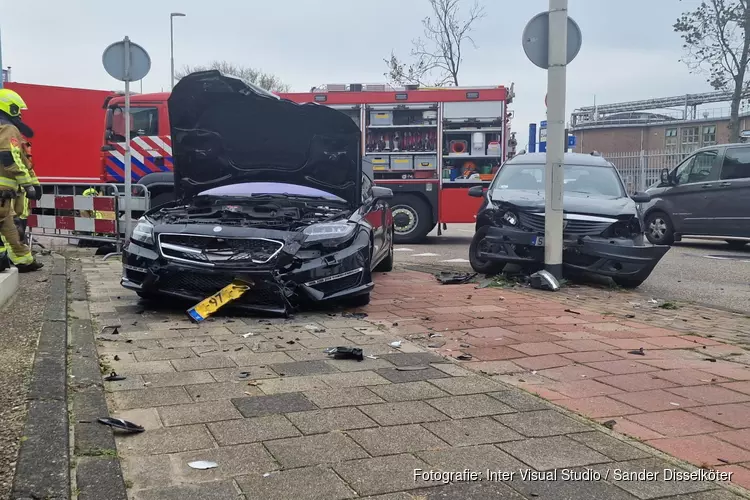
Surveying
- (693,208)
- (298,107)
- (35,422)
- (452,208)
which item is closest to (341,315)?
(298,107)

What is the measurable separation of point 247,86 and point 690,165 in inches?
398

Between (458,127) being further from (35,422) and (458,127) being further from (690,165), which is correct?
(35,422)

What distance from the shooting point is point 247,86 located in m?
6.77

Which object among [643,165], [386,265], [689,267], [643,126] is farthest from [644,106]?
[386,265]

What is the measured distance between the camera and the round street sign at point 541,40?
316 inches

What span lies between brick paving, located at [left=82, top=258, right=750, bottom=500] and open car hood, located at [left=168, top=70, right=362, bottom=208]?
1656 millimetres

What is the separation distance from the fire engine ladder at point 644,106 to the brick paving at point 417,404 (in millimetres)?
53022

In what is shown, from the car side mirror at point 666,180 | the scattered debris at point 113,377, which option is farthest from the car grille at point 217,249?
the car side mirror at point 666,180

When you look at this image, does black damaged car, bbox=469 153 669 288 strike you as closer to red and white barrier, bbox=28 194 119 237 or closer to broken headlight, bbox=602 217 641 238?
broken headlight, bbox=602 217 641 238

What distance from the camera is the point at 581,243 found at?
8148 mm

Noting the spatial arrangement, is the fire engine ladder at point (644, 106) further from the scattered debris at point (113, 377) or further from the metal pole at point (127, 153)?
the scattered debris at point (113, 377)

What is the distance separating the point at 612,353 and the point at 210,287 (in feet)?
10.3

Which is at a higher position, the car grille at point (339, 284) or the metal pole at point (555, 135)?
the metal pole at point (555, 135)

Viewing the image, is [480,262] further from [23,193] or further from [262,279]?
[23,193]
